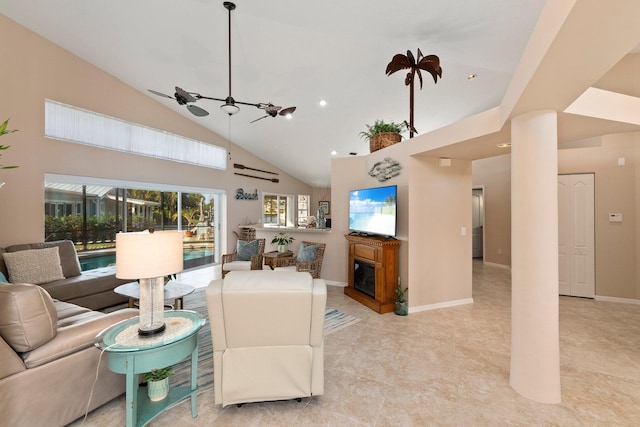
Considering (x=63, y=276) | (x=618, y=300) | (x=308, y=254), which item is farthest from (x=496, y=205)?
(x=63, y=276)

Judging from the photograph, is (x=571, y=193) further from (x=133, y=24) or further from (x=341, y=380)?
(x=133, y=24)

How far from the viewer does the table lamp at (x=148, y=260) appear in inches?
61.1

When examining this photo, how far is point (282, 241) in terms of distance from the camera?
15.6ft

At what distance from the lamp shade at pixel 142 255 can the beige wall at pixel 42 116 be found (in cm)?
366

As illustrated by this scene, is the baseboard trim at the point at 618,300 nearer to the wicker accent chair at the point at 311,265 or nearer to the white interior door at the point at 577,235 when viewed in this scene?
the white interior door at the point at 577,235

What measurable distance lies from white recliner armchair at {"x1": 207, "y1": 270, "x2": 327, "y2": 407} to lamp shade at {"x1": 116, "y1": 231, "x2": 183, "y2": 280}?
0.33 meters

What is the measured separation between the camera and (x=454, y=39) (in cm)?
316

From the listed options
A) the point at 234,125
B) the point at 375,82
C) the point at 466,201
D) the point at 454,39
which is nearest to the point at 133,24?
the point at 234,125

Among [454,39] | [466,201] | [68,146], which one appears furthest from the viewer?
[68,146]

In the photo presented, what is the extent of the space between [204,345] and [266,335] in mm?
1453

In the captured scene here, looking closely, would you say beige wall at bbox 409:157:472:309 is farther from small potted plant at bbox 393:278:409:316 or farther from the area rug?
the area rug

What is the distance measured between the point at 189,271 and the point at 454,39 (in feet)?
21.2

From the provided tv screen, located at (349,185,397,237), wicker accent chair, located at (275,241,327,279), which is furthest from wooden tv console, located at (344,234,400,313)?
wicker accent chair, located at (275,241,327,279)

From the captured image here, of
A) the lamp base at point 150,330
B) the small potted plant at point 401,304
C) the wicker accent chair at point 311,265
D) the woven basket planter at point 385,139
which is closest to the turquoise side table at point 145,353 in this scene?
the lamp base at point 150,330
